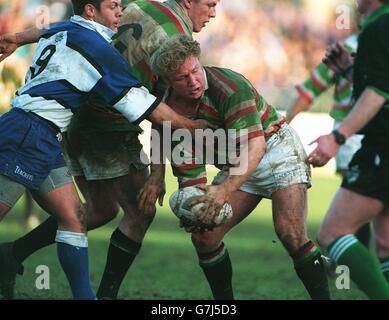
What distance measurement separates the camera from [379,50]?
16.5 feet

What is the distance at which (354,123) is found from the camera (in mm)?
4926

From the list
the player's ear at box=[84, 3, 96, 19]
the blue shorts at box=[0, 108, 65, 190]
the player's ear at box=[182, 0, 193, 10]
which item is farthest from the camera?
the player's ear at box=[182, 0, 193, 10]

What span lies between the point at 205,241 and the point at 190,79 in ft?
3.56

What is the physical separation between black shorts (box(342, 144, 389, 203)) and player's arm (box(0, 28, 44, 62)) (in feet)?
7.27

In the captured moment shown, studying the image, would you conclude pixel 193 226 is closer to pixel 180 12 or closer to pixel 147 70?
pixel 147 70

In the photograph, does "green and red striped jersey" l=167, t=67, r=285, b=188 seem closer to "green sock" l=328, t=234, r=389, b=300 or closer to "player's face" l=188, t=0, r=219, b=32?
"player's face" l=188, t=0, r=219, b=32

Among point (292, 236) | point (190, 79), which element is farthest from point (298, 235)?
point (190, 79)

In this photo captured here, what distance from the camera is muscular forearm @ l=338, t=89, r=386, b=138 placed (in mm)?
4922

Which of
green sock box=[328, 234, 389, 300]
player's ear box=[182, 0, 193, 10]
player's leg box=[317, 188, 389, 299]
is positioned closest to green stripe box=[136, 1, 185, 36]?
player's ear box=[182, 0, 193, 10]

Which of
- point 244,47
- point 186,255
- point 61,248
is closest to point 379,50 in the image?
point 61,248

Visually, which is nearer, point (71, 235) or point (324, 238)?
point (324, 238)

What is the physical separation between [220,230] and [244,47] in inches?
784

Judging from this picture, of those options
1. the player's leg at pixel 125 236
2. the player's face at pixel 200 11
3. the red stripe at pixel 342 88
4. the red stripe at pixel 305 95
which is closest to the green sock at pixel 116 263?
the player's leg at pixel 125 236
